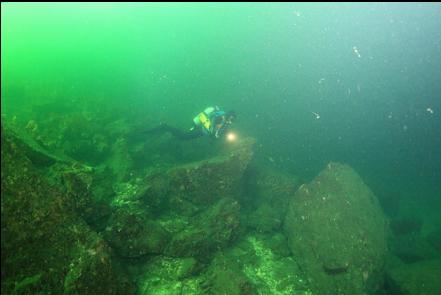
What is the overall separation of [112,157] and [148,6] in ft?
492

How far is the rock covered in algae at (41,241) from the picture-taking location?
398cm

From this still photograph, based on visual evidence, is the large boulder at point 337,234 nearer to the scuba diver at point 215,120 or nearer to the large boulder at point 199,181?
the large boulder at point 199,181

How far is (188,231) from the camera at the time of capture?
7426mm

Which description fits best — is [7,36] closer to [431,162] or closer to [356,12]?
[356,12]

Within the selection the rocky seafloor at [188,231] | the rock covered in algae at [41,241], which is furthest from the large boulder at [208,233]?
the rock covered in algae at [41,241]

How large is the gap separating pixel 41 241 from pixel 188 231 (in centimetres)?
365

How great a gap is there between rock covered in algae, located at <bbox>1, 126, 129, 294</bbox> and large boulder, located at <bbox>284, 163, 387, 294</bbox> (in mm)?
5223

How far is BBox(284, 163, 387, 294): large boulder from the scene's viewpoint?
295 inches

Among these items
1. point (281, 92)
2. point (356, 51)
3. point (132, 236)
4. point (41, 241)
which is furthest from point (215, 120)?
point (356, 51)

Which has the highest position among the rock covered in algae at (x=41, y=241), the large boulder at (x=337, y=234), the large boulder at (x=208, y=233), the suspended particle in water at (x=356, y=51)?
the rock covered in algae at (x=41, y=241)

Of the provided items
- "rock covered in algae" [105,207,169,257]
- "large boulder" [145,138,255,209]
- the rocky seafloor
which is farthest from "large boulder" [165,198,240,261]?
"large boulder" [145,138,255,209]

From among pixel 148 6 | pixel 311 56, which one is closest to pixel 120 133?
pixel 148 6

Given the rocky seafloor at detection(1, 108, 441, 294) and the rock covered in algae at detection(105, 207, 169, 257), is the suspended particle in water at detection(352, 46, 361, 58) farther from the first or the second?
the rock covered in algae at detection(105, 207, 169, 257)

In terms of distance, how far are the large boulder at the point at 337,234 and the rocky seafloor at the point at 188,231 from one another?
3 centimetres
